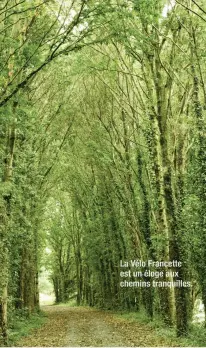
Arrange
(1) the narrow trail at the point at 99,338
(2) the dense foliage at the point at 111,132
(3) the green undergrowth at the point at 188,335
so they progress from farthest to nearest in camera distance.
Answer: (1) the narrow trail at the point at 99,338, (3) the green undergrowth at the point at 188,335, (2) the dense foliage at the point at 111,132

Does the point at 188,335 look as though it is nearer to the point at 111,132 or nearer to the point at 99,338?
the point at 99,338

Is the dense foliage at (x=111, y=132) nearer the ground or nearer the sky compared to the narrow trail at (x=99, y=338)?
nearer the sky

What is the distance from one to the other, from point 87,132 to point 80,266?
23.0m

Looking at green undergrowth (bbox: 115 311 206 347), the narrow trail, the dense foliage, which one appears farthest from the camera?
the narrow trail

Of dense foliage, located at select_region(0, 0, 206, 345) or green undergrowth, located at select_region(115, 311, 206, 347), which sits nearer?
dense foliage, located at select_region(0, 0, 206, 345)

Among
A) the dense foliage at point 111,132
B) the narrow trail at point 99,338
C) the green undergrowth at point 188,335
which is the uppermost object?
the dense foliage at point 111,132

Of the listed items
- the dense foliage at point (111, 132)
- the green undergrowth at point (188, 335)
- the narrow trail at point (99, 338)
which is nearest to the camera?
the dense foliage at point (111, 132)

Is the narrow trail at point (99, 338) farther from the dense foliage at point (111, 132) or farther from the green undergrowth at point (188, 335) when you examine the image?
the dense foliage at point (111, 132)

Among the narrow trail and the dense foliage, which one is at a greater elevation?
→ the dense foliage

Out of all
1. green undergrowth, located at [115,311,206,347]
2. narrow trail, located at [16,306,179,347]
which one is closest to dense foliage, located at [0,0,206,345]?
green undergrowth, located at [115,311,206,347]

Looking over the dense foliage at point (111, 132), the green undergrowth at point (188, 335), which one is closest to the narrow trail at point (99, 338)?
the green undergrowth at point (188, 335)

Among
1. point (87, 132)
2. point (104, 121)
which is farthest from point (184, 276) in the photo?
point (87, 132)

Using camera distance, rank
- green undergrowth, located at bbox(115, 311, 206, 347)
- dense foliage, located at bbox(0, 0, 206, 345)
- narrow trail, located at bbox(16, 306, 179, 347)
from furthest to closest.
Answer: narrow trail, located at bbox(16, 306, 179, 347) < green undergrowth, located at bbox(115, 311, 206, 347) < dense foliage, located at bbox(0, 0, 206, 345)

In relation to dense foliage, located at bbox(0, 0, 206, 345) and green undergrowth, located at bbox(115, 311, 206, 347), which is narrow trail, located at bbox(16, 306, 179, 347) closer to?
green undergrowth, located at bbox(115, 311, 206, 347)
